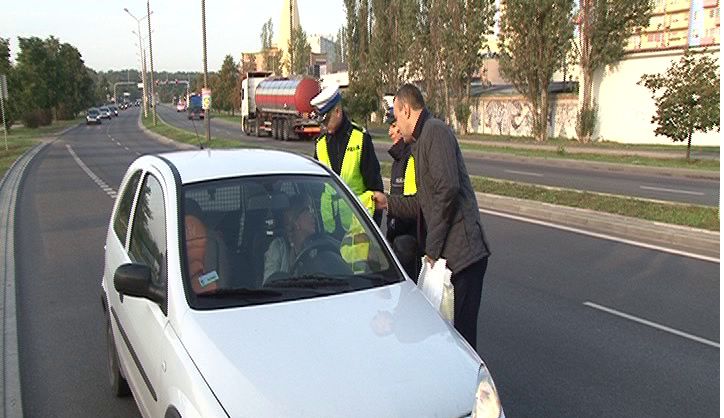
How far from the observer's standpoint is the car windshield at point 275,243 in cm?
331

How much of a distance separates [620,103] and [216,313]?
3275cm

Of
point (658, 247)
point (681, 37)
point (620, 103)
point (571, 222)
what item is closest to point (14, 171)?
point (571, 222)

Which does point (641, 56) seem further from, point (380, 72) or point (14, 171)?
point (14, 171)

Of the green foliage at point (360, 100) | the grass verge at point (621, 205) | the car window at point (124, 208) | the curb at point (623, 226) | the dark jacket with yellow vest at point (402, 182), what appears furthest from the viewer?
the green foliage at point (360, 100)

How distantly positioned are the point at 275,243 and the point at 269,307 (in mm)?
522

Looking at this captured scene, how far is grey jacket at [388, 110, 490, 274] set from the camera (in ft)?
13.3

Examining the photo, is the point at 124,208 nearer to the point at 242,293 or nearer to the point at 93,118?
the point at 242,293

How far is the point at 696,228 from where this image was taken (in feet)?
32.4

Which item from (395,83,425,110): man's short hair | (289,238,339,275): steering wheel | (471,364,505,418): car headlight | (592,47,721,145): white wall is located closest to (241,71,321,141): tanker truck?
(592,47,721,145): white wall

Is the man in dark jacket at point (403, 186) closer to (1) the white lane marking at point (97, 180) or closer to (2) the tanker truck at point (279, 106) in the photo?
(1) the white lane marking at point (97, 180)

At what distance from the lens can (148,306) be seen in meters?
3.48

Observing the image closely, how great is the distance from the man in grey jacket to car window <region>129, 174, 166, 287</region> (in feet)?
5.23

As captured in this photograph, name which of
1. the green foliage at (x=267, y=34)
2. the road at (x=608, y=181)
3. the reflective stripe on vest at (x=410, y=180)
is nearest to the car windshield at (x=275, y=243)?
the reflective stripe on vest at (x=410, y=180)

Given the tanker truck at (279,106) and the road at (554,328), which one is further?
the tanker truck at (279,106)
